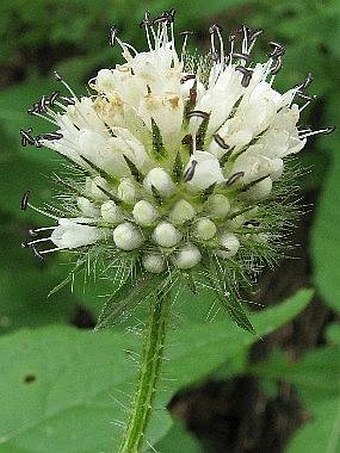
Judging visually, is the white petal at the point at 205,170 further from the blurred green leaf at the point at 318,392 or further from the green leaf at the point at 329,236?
the green leaf at the point at 329,236

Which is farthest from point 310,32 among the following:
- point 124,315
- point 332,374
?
point 124,315

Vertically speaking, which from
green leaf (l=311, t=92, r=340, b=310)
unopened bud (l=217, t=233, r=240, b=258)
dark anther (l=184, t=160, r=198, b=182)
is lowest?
green leaf (l=311, t=92, r=340, b=310)

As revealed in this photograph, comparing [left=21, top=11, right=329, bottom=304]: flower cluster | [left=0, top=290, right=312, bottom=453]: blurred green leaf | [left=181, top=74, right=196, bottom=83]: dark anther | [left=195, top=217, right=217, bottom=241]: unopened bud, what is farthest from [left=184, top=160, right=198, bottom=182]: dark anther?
[left=0, top=290, right=312, bottom=453]: blurred green leaf

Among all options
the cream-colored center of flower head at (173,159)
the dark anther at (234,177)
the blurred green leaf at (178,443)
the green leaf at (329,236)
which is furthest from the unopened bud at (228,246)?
the green leaf at (329,236)

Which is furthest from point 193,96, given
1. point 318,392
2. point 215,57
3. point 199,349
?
point 318,392

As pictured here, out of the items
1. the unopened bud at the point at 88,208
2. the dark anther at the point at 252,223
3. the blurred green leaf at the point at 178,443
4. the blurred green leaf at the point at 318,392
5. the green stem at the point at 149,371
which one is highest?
the unopened bud at the point at 88,208

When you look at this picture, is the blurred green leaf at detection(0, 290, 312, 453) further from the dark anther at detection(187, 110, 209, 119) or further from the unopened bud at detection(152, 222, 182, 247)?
the dark anther at detection(187, 110, 209, 119)
